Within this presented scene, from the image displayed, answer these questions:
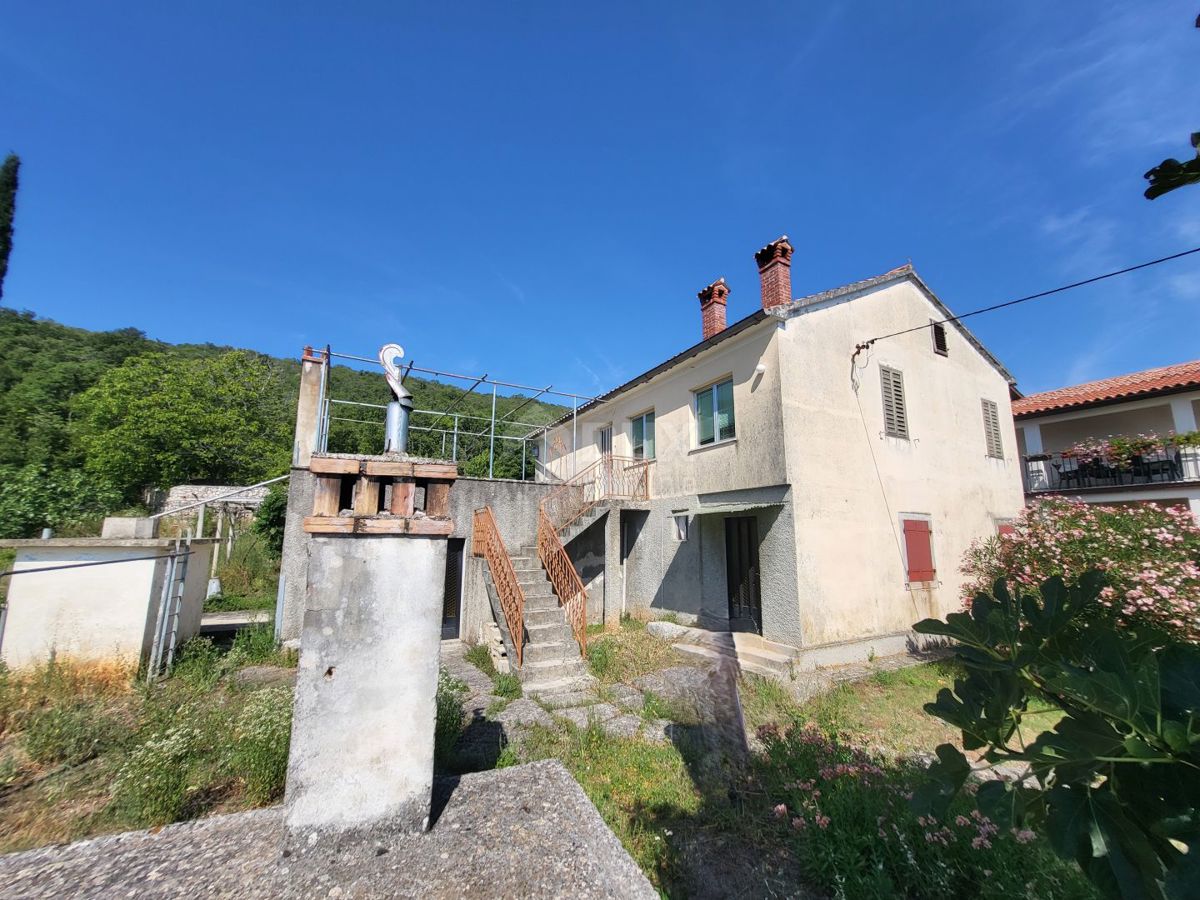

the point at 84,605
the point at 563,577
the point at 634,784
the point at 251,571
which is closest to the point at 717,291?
the point at 563,577

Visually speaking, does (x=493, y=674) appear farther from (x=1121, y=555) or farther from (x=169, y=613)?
(x=1121, y=555)

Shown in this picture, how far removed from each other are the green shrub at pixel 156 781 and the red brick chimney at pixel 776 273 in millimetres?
10325

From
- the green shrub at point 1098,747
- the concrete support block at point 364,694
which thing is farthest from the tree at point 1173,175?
the concrete support block at point 364,694

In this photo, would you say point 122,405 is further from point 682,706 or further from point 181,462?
point 682,706

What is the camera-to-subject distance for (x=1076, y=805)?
99 centimetres

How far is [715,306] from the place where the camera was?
40.5 feet

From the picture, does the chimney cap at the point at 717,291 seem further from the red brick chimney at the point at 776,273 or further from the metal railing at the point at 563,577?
the metal railing at the point at 563,577

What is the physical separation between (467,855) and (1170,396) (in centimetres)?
1967

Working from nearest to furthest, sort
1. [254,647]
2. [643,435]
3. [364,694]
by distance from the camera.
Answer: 1. [364,694]
2. [254,647]
3. [643,435]

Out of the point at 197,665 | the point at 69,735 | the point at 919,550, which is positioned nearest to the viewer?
the point at 69,735

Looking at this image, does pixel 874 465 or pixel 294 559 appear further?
pixel 874 465

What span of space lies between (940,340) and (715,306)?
218 inches

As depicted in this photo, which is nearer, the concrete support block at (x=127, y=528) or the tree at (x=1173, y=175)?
the tree at (x=1173, y=175)

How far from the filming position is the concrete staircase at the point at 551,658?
7.04m
